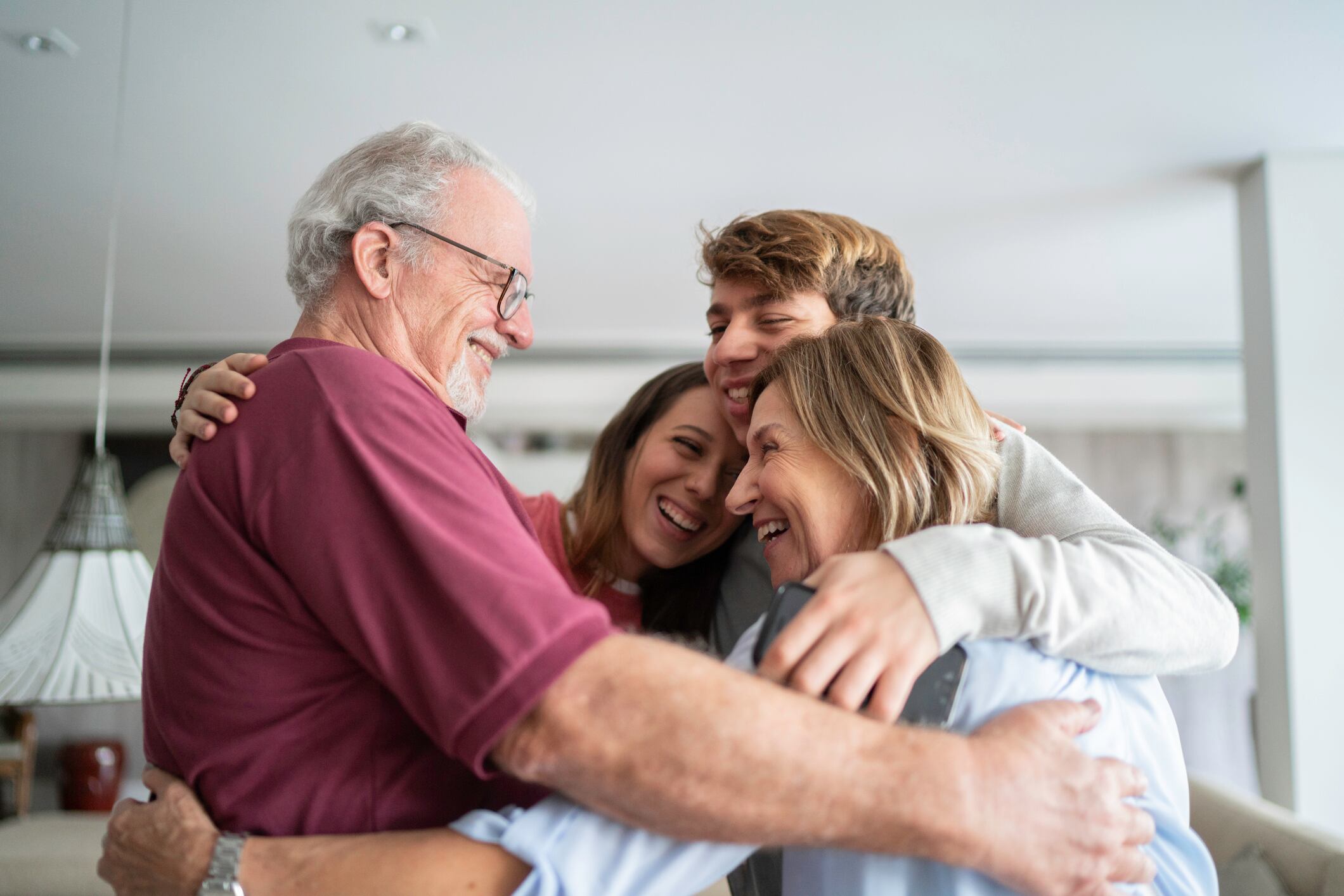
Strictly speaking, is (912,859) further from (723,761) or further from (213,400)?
(213,400)

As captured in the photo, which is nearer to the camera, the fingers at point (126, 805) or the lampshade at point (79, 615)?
the fingers at point (126, 805)

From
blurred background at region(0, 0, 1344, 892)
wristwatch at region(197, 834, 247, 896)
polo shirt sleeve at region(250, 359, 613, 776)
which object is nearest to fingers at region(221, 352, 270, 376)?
polo shirt sleeve at region(250, 359, 613, 776)

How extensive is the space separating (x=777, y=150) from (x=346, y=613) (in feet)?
9.71

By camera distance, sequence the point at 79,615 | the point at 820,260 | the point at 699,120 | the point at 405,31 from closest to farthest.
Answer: the point at 820,260 < the point at 79,615 < the point at 405,31 < the point at 699,120

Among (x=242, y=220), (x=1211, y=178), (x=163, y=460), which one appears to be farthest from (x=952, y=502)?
(x=163, y=460)

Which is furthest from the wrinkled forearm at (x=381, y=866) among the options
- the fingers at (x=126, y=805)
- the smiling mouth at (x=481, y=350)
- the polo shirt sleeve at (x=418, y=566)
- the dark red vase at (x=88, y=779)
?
the dark red vase at (x=88, y=779)

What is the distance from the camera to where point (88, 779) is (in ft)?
21.3

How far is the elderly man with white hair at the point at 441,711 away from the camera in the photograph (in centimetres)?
79

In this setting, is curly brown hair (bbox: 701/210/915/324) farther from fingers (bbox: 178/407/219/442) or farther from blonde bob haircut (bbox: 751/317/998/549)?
fingers (bbox: 178/407/219/442)

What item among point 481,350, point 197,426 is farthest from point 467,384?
point 197,426

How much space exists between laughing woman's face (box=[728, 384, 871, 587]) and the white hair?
0.56m

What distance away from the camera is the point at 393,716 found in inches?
38.3

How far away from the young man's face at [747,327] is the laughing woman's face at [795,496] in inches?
15.3

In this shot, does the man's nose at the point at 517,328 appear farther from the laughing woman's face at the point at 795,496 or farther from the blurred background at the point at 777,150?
the blurred background at the point at 777,150
